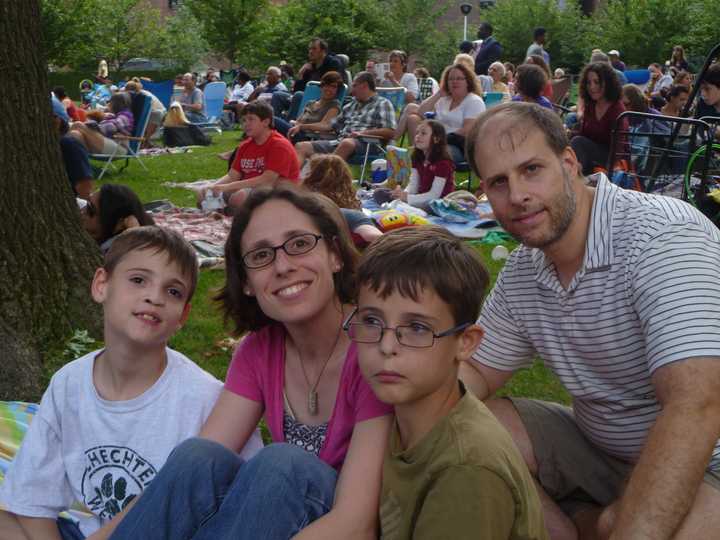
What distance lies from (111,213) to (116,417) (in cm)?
316

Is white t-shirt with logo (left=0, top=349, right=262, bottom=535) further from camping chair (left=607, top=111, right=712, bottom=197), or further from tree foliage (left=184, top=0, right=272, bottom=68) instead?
tree foliage (left=184, top=0, right=272, bottom=68)

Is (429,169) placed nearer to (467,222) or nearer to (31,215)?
(467,222)

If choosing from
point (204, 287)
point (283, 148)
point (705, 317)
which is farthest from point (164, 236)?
point (283, 148)

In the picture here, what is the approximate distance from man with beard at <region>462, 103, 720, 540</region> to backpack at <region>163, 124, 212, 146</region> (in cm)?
1406

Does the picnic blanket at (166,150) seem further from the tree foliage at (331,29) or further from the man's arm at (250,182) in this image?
the tree foliage at (331,29)

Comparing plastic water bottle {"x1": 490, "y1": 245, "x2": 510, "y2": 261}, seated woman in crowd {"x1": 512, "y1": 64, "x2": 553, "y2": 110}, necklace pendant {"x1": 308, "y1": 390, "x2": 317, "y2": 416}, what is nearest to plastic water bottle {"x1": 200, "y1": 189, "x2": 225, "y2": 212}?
plastic water bottle {"x1": 490, "y1": 245, "x2": 510, "y2": 261}

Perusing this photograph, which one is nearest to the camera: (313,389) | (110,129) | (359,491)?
(359,491)

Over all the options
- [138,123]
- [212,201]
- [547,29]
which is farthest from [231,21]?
[212,201]

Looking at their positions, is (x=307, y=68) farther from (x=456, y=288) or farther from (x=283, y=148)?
(x=456, y=288)

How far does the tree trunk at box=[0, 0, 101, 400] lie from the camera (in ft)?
13.4

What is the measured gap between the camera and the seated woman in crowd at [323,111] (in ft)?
38.0

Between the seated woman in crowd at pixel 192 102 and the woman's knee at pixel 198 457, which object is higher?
the woman's knee at pixel 198 457

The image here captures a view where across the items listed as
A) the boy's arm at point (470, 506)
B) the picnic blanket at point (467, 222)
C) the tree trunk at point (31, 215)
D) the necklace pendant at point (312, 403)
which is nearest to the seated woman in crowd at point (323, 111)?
the picnic blanket at point (467, 222)

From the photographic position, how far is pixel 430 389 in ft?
6.45
